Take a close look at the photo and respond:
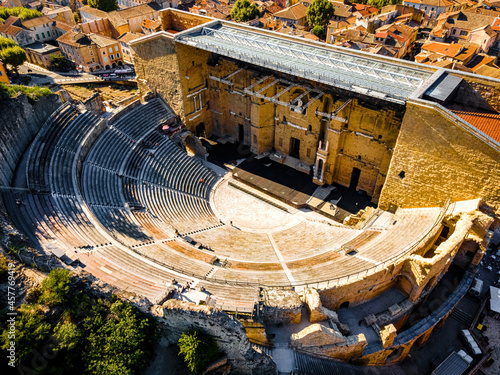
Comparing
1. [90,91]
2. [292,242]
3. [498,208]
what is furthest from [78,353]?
[90,91]

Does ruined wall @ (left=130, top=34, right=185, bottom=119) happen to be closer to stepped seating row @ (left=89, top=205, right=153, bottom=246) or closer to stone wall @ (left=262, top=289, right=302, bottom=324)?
stepped seating row @ (left=89, top=205, right=153, bottom=246)

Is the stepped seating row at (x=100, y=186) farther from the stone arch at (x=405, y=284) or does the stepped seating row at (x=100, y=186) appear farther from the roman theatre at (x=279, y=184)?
the stone arch at (x=405, y=284)

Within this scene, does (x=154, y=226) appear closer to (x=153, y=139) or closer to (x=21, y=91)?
(x=153, y=139)

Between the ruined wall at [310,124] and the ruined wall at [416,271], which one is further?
the ruined wall at [310,124]

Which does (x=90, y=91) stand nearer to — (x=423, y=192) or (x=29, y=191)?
(x=29, y=191)

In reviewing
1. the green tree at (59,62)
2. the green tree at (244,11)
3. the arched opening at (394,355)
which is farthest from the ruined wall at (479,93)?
the green tree at (59,62)

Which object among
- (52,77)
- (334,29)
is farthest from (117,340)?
(334,29)
